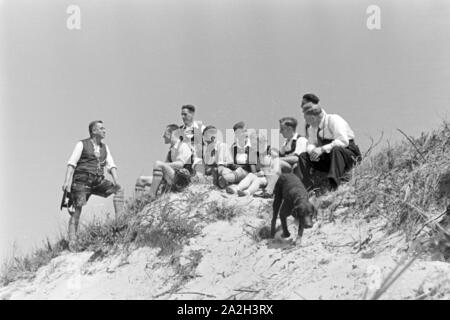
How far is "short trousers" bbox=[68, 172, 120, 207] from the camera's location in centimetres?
862

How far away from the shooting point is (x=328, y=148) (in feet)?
25.1

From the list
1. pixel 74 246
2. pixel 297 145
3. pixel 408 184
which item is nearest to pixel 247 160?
pixel 297 145

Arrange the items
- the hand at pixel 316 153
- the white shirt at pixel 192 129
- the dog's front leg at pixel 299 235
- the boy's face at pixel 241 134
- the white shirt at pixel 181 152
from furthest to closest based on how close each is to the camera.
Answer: the white shirt at pixel 192 129 < the white shirt at pixel 181 152 < the boy's face at pixel 241 134 < the hand at pixel 316 153 < the dog's front leg at pixel 299 235

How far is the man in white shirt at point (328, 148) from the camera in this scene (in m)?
7.70

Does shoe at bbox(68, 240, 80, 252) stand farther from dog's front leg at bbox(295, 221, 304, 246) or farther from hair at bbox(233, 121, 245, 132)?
dog's front leg at bbox(295, 221, 304, 246)

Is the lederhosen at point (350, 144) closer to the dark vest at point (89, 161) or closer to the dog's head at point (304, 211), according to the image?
the dog's head at point (304, 211)

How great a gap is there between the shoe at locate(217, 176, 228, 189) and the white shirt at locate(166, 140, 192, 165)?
540 mm

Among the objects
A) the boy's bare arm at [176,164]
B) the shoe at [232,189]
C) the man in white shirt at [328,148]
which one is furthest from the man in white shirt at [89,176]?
the man in white shirt at [328,148]

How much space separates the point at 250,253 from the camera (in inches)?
288

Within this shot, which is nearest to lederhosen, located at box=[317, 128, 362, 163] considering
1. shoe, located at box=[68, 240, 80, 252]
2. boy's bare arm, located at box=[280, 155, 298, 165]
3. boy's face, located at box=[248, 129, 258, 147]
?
boy's bare arm, located at box=[280, 155, 298, 165]

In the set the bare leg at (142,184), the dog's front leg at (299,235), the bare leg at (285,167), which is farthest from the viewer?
the bare leg at (142,184)

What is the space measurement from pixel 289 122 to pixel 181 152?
1.73m
